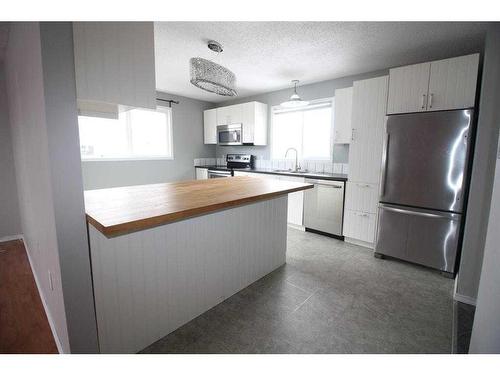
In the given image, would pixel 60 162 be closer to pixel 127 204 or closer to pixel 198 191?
pixel 127 204

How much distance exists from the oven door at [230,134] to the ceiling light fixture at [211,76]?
7.77ft

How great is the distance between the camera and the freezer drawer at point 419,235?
8.05ft

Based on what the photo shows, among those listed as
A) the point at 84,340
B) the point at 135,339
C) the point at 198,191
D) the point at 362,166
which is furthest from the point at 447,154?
the point at 84,340

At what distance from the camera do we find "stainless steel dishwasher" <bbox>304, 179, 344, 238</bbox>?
11.1 ft

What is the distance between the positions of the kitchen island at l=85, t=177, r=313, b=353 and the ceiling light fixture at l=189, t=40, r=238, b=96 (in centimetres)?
95

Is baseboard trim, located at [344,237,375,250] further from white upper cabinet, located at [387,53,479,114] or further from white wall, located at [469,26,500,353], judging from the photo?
white wall, located at [469,26,500,353]

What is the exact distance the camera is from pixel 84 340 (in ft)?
4.23

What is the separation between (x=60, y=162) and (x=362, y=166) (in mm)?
3037

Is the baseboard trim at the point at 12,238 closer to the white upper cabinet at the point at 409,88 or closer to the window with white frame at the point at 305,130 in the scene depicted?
the window with white frame at the point at 305,130

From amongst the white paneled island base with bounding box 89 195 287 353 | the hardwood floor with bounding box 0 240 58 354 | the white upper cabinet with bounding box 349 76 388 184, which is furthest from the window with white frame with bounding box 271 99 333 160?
the hardwood floor with bounding box 0 240 58 354

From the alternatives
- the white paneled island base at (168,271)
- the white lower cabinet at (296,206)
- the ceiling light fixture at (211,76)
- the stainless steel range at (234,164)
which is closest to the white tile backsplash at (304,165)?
the stainless steel range at (234,164)

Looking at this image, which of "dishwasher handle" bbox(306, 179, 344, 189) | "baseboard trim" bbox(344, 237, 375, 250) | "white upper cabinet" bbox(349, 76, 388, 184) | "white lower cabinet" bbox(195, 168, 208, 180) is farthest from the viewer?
"white lower cabinet" bbox(195, 168, 208, 180)

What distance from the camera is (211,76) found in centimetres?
213

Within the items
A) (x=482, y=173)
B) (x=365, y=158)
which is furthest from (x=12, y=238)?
(x=482, y=173)
